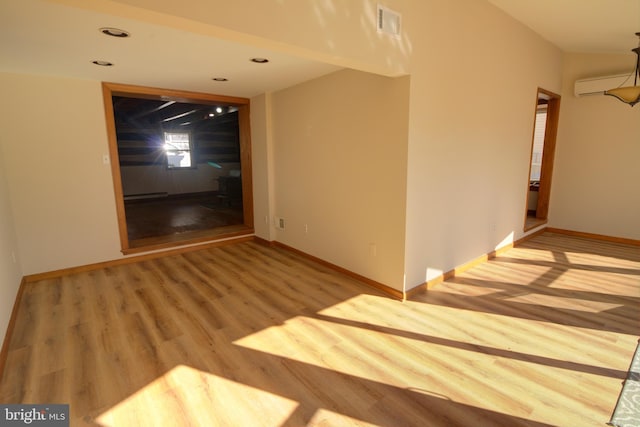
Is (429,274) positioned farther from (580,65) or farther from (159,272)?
(580,65)

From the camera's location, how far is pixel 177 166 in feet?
33.5

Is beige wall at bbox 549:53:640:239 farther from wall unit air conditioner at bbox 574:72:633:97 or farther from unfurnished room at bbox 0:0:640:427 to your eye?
→ wall unit air conditioner at bbox 574:72:633:97

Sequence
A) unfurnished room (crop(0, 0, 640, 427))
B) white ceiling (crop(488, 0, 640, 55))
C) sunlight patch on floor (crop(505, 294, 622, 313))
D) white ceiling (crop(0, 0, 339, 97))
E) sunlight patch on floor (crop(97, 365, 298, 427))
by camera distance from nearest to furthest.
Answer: sunlight patch on floor (crop(97, 365, 298, 427)) → unfurnished room (crop(0, 0, 640, 427)) → white ceiling (crop(0, 0, 339, 97)) → sunlight patch on floor (crop(505, 294, 622, 313)) → white ceiling (crop(488, 0, 640, 55))

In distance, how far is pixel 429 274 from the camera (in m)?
3.31

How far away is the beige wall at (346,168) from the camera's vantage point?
2.99 metres

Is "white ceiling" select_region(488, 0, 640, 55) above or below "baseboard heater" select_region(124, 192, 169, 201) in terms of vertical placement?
above

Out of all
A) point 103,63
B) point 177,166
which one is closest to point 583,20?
point 103,63

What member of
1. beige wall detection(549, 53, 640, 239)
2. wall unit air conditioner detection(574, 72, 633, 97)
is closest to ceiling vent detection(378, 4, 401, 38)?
wall unit air conditioner detection(574, 72, 633, 97)

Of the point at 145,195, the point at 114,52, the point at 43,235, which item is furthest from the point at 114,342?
the point at 145,195

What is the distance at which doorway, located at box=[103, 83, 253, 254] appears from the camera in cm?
449

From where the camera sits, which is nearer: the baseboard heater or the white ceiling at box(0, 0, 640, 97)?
the white ceiling at box(0, 0, 640, 97)

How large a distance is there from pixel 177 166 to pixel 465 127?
917 centimetres

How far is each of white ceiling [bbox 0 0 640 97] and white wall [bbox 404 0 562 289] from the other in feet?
1.57

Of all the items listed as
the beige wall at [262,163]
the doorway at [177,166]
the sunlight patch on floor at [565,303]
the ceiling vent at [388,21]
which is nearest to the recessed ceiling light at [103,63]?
the doorway at [177,166]
